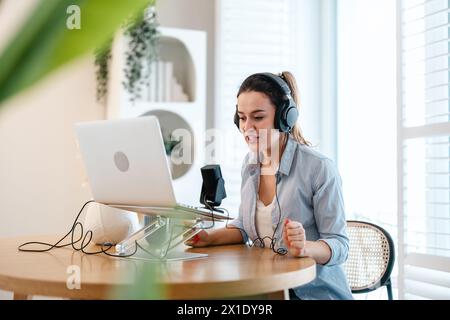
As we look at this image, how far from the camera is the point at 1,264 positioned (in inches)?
46.3

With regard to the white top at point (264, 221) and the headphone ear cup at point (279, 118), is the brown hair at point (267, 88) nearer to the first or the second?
the headphone ear cup at point (279, 118)

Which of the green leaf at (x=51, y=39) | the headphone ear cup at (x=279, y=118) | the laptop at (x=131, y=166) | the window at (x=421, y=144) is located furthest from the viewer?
the window at (x=421, y=144)

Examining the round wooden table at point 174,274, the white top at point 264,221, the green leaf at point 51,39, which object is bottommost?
the round wooden table at point 174,274

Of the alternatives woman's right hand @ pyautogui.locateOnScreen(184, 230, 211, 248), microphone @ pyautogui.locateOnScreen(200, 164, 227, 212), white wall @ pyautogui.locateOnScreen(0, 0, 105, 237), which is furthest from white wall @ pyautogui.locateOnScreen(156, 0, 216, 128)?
microphone @ pyautogui.locateOnScreen(200, 164, 227, 212)

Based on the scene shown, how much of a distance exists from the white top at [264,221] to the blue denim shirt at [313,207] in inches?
0.6

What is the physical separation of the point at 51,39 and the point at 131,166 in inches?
44.1

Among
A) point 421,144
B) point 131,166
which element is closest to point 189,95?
point 421,144

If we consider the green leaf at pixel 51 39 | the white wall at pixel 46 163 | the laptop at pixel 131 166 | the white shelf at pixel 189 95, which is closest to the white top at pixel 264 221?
the laptop at pixel 131 166

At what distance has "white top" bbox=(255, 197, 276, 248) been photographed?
1.63 metres

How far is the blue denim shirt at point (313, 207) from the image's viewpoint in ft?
4.79

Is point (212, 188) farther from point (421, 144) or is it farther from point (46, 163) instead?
point (46, 163)

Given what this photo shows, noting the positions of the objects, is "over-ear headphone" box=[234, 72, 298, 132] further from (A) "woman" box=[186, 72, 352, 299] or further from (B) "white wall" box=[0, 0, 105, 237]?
(B) "white wall" box=[0, 0, 105, 237]
